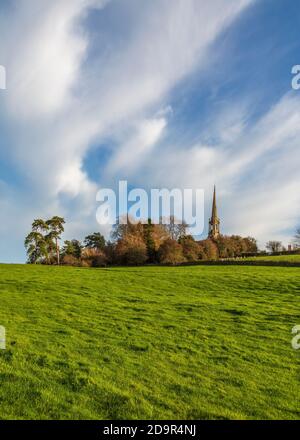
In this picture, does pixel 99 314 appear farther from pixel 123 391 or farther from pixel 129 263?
pixel 129 263

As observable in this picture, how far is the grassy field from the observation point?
32.8 feet

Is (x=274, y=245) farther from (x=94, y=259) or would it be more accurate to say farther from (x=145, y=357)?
(x=145, y=357)

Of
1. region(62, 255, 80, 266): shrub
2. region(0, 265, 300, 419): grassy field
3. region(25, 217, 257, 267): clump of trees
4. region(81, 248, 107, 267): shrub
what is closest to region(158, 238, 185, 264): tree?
region(25, 217, 257, 267): clump of trees

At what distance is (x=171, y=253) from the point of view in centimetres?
8100

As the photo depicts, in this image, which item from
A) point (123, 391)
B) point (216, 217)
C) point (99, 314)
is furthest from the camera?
point (216, 217)

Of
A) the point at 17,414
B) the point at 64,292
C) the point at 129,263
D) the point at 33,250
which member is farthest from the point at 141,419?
the point at 129,263

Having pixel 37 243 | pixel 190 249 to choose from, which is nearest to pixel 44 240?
pixel 37 243

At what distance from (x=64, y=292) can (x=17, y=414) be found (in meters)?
17.8

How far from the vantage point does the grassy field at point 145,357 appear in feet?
32.8

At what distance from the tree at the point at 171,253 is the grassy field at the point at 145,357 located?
53.3 meters

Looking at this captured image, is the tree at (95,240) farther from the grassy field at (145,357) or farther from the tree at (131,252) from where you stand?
the grassy field at (145,357)
